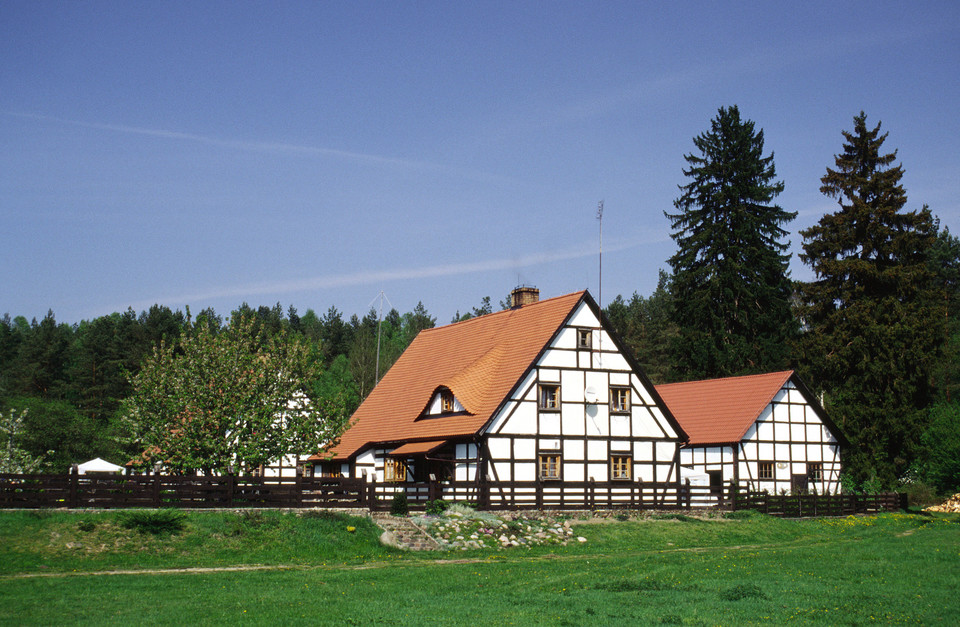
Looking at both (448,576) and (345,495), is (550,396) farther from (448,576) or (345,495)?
(448,576)

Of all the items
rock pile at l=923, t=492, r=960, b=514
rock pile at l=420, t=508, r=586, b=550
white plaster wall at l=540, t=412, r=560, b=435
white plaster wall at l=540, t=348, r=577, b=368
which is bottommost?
rock pile at l=923, t=492, r=960, b=514

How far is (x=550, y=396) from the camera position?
36.3 m

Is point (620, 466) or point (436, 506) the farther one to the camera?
point (620, 466)

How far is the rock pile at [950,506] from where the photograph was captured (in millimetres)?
42938

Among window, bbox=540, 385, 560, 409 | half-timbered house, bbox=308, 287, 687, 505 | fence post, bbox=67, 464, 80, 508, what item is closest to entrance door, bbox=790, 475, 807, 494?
half-timbered house, bbox=308, 287, 687, 505

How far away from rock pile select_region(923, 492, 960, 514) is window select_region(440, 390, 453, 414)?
76.7ft

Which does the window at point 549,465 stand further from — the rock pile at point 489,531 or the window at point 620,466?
the rock pile at point 489,531

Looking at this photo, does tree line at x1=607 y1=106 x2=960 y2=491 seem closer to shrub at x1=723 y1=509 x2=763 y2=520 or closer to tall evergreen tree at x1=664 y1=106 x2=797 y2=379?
tall evergreen tree at x1=664 y1=106 x2=797 y2=379

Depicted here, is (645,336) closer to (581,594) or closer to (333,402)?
(333,402)

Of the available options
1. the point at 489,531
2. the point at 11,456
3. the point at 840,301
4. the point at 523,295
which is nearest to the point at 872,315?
the point at 840,301

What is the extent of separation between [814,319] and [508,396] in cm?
2589

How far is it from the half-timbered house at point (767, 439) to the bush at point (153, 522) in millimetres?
25884

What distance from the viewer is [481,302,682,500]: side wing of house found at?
3494 cm

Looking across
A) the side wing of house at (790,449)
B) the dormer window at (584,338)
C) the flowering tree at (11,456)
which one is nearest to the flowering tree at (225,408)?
the dormer window at (584,338)
